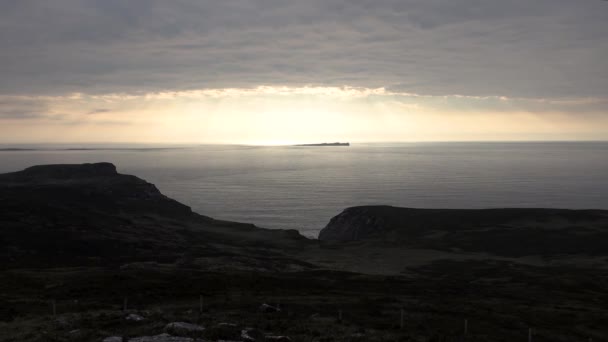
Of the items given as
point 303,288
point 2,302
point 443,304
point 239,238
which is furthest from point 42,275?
point 239,238

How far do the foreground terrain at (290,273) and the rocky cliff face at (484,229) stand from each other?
430 millimetres

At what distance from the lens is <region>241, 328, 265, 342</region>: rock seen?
75.0 feet

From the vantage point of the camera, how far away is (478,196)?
19512cm

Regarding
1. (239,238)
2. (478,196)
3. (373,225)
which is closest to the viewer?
(239,238)

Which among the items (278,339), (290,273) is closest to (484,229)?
(290,273)

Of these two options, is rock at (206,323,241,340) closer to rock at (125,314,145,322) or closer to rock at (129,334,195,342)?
rock at (129,334,195,342)

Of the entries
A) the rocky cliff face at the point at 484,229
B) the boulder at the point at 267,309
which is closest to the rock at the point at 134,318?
the boulder at the point at 267,309

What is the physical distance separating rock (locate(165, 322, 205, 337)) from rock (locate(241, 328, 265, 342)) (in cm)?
212

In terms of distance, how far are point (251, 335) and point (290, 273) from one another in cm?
3793

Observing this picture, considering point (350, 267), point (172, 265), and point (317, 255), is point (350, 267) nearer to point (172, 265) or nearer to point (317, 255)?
point (317, 255)

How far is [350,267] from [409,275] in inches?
389

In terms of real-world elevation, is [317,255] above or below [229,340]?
below

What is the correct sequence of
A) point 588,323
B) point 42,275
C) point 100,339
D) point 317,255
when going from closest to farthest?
point 100,339, point 588,323, point 42,275, point 317,255

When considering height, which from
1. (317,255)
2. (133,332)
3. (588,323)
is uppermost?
(133,332)
